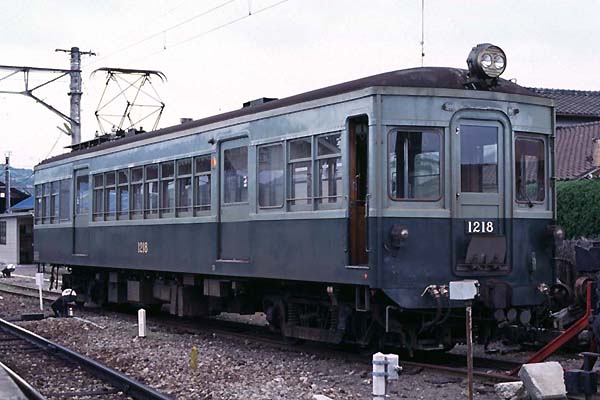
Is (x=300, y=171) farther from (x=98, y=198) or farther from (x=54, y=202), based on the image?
(x=54, y=202)

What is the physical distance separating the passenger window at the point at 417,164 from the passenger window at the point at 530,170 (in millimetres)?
1124

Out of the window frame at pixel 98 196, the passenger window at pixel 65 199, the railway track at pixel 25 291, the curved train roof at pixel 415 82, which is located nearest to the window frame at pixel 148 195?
the window frame at pixel 98 196

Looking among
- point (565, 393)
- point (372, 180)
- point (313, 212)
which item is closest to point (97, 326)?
point (313, 212)

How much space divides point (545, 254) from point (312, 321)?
9.79 ft

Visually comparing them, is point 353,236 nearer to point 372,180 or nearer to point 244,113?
point 372,180

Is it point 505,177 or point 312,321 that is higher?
point 505,177

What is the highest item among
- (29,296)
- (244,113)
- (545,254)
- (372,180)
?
(244,113)

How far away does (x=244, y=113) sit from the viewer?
41.0 feet

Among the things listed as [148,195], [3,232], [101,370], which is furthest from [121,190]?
[3,232]

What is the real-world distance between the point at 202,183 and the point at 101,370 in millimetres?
3888

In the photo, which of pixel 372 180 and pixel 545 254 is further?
pixel 545 254

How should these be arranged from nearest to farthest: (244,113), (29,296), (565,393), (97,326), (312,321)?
(565,393) < (312,321) < (244,113) < (97,326) < (29,296)

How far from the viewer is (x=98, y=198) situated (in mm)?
17688

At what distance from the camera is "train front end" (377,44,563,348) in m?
9.90
